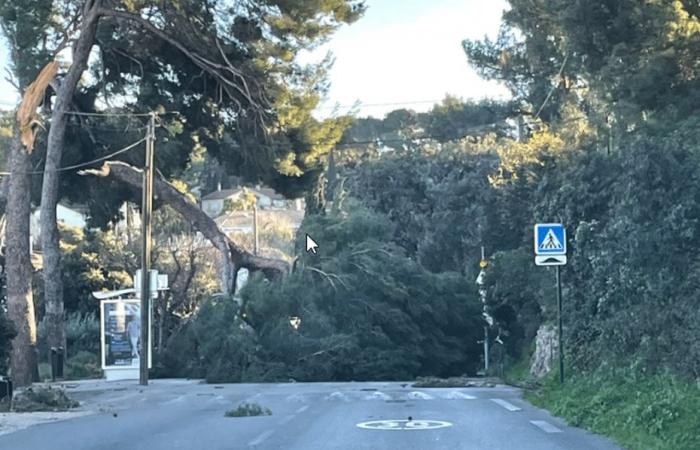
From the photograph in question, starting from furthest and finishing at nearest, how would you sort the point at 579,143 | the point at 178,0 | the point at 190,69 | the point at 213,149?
the point at 213,149 < the point at 190,69 < the point at 178,0 < the point at 579,143

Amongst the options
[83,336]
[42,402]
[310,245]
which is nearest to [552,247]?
[42,402]

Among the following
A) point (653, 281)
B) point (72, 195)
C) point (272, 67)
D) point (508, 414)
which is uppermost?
point (272, 67)

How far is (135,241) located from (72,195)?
11224mm

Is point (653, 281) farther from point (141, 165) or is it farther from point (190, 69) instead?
point (141, 165)

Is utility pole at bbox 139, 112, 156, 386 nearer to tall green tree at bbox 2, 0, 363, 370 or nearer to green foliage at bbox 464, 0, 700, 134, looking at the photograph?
tall green tree at bbox 2, 0, 363, 370

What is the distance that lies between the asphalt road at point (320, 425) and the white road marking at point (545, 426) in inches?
0.6

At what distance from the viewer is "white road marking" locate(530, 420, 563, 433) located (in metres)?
14.3

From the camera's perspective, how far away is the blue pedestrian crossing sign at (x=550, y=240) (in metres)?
20.4

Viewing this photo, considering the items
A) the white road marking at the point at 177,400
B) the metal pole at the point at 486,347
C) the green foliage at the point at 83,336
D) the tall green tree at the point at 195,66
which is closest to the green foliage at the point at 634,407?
the white road marking at the point at 177,400

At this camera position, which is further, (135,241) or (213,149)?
(135,241)

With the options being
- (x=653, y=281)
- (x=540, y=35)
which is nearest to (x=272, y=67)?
(x=540, y=35)

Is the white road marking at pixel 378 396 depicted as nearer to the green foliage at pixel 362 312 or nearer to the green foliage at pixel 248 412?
the green foliage at pixel 248 412

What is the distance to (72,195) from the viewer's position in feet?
125

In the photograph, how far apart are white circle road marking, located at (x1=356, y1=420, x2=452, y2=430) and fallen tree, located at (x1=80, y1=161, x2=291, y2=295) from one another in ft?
73.7
